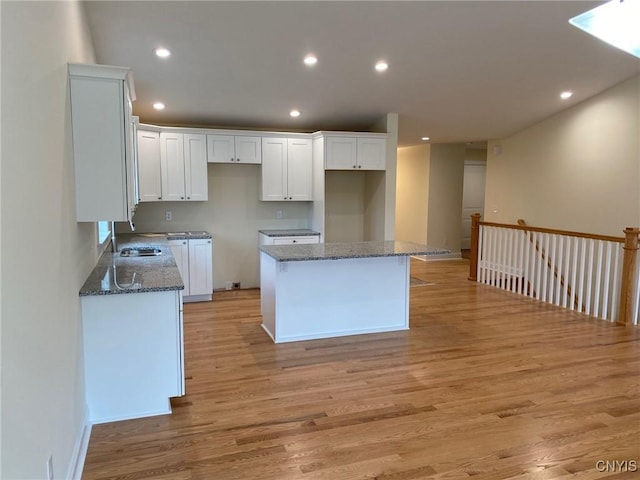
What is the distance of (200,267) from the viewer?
18.6 ft

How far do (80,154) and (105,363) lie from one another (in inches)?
49.7

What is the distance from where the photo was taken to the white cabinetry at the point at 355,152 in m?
6.01

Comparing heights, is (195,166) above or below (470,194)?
above

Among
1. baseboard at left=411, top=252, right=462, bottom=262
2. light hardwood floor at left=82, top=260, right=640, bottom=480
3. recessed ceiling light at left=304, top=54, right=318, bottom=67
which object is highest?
recessed ceiling light at left=304, top=54, right=318, bottom=67

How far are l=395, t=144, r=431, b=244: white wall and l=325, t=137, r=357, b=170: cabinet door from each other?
3353mm

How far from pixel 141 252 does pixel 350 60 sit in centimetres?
287

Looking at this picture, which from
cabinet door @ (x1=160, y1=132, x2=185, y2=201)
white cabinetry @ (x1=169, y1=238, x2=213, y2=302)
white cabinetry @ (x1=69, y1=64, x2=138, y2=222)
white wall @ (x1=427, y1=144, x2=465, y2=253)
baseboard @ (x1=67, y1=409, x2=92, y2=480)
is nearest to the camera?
baseboard @ (x1=67, y1=409, x2=92, y2=480)

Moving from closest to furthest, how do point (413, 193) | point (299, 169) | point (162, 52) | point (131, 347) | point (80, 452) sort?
point (80, 452) < point (131, 347) < point (162, 52) < point (299, 169) < point (413, 193)

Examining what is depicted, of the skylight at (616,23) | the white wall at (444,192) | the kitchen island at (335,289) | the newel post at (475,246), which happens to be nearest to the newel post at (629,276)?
the skylight at (616,23)

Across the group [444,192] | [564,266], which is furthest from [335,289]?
[444,192]

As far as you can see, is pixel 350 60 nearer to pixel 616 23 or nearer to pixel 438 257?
pixel 616 23

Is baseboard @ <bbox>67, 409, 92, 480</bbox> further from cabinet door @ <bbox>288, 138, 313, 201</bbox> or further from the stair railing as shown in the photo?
the stair railing

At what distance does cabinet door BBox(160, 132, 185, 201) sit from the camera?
5684 mm

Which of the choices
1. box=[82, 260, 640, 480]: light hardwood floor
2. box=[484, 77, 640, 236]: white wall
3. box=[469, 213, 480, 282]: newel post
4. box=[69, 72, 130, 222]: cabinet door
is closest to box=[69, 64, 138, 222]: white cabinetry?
box=[69, 72, 130, 222]: cabinet door
